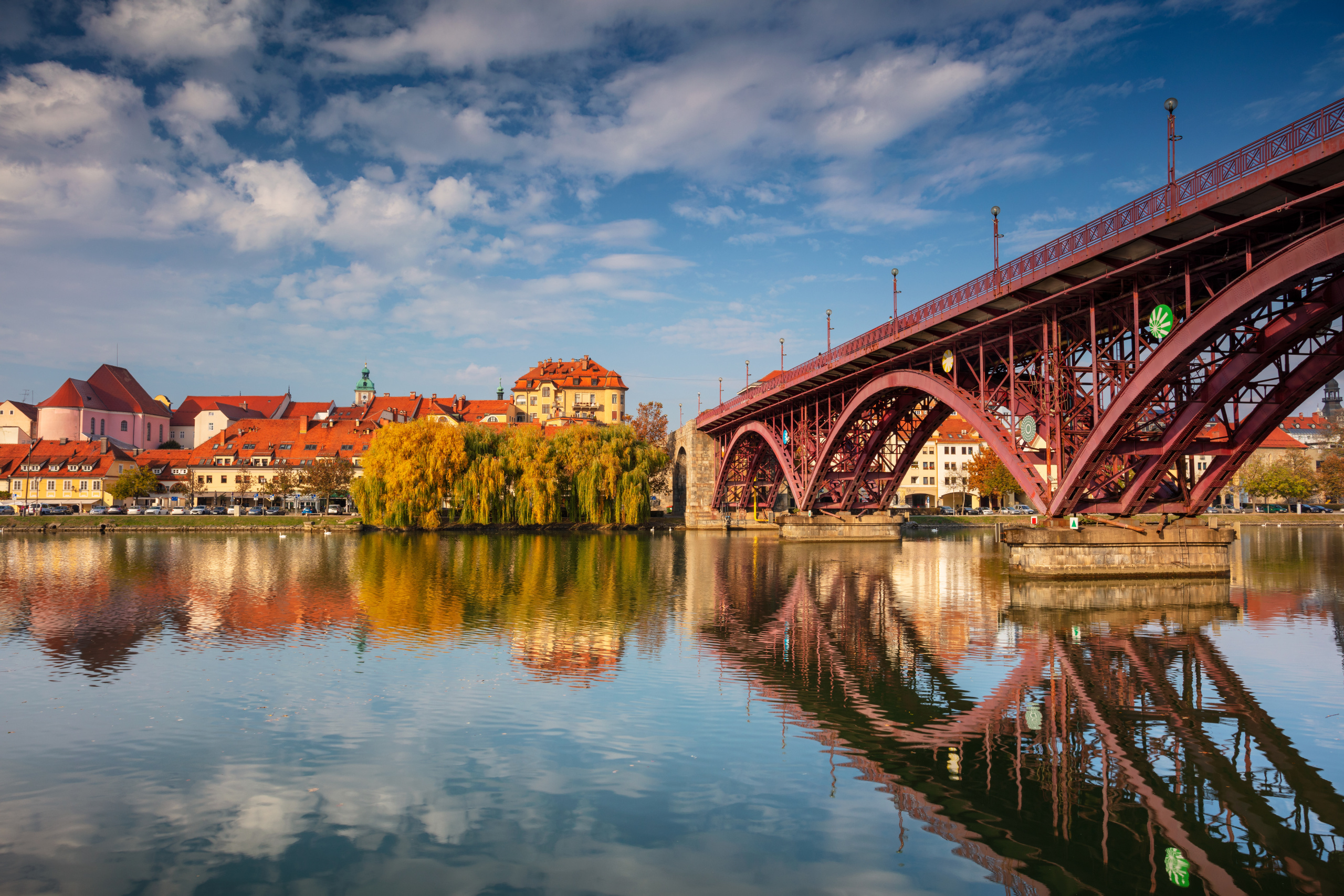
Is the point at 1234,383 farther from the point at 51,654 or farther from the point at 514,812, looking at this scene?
the point at 51,654

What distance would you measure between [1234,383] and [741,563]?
21.0 metres

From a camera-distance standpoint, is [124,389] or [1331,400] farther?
[1331,400]

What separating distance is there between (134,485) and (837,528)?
6997cm

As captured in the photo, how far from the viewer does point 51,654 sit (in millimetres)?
16250

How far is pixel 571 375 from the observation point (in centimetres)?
12662

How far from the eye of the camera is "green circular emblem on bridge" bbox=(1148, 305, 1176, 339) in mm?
22188

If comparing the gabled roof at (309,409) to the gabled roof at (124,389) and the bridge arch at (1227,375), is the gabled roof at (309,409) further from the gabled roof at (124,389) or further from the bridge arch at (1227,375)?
the bridge arch at (1227,375)

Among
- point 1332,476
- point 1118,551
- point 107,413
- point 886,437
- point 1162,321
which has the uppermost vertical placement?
point 107,413

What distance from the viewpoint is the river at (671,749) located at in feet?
24.3

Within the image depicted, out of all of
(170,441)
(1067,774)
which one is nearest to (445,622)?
(1067,774)

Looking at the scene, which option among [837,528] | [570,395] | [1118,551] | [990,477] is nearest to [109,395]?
[570,395]

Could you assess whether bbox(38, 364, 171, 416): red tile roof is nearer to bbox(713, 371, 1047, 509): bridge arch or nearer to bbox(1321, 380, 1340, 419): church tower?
bbox(713, 371, 1047, 509): bridge arch

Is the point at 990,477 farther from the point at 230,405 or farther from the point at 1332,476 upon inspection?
the point at 230,405

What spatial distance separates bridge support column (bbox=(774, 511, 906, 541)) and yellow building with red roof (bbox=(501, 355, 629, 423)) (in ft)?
233
